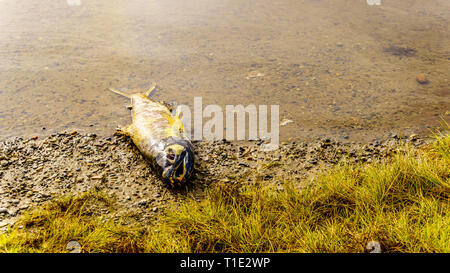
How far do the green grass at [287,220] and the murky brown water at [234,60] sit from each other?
1.23 m

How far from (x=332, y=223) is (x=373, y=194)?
0.52m

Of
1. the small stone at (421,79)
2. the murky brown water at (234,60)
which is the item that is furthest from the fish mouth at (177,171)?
the small stone at (421,79)

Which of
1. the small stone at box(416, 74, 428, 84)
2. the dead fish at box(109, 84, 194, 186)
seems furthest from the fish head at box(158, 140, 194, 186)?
the small stone at box(416, 74, 428, 84)

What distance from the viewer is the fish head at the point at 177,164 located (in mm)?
3584

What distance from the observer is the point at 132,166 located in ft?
13.2

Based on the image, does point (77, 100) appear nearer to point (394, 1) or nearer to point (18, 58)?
point (18, 58)

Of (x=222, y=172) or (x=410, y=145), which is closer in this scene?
(x=222, y=172)

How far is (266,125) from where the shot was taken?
4625 mm

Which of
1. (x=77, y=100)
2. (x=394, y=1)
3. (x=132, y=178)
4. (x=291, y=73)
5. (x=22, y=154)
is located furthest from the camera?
(x=394, y=1)

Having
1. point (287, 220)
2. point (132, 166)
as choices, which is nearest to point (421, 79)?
point (287, 220)

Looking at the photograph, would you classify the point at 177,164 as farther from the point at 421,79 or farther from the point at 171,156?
the point at 421,79

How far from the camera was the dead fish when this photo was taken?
362 centimetres

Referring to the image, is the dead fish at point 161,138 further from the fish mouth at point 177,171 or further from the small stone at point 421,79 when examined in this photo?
the small stone at point 421,79

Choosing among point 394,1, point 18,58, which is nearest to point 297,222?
point 18,58
